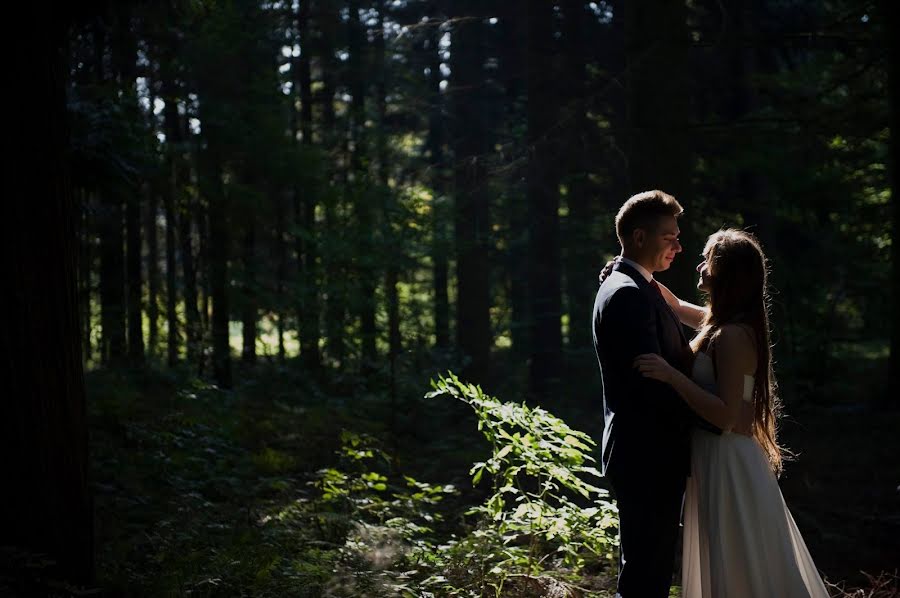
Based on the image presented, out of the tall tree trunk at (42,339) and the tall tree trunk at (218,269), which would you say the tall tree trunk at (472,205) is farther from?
the tall tree trunk at (42,339)

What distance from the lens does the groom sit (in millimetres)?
4012

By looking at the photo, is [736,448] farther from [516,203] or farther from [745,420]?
[516,203]

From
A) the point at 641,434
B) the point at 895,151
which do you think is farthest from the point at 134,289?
the point at 641,434

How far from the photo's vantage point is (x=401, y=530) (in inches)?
262

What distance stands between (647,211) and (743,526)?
1.65 metres

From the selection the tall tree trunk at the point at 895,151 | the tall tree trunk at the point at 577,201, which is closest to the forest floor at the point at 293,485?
the tall tree trunk at the point at 895,151

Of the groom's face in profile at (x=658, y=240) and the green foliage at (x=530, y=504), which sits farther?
the green foliage at (x=530, y=504)

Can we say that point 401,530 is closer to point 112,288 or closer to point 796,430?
point 796,430

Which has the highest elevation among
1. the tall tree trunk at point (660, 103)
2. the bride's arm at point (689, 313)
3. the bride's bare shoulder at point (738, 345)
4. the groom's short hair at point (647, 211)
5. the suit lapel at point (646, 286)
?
the tall tree trunk at point (660, 103)

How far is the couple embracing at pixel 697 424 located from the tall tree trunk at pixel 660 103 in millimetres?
3827

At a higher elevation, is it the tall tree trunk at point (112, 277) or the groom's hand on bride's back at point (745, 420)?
the tall tree trunk at point (112, 277)

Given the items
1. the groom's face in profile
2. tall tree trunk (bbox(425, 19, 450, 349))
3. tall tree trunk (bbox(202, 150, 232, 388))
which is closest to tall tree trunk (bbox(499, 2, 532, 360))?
tall tree trunk (bbox(425, 19, 450, 349))

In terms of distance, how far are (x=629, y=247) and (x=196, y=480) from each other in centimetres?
651

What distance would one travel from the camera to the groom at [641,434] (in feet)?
13.2
